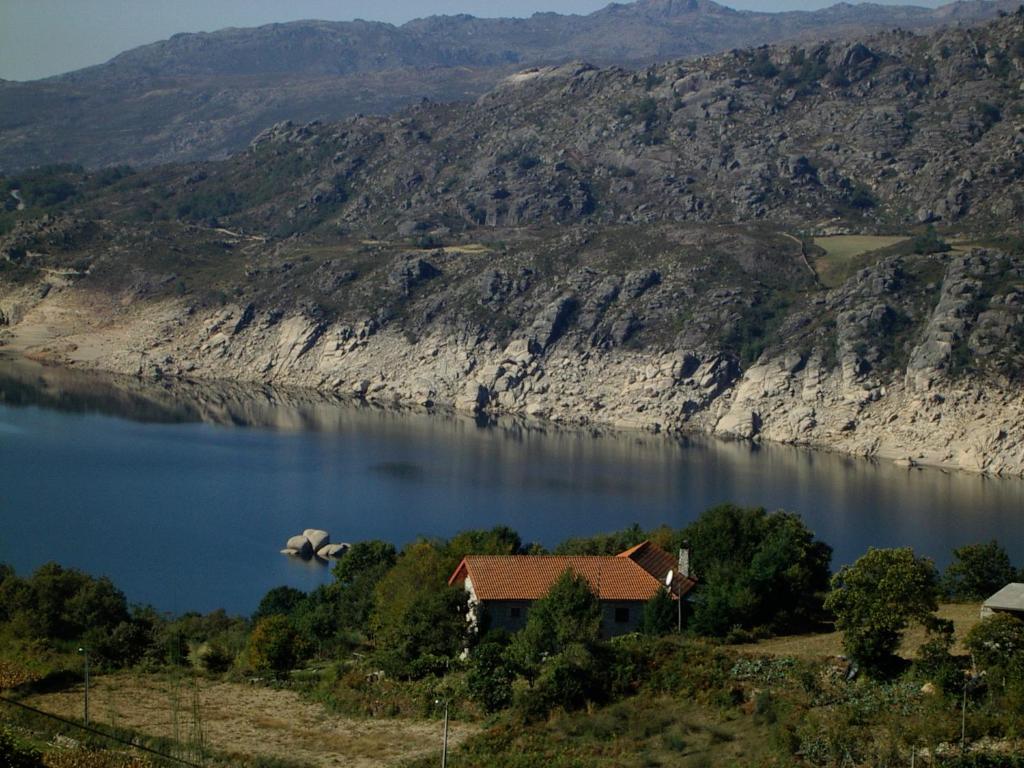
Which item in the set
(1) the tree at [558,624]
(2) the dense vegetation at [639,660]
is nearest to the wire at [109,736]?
(2) the dense vegetation at [639,660]

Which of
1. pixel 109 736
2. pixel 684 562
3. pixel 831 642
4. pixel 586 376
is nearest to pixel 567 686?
pixel 831 642

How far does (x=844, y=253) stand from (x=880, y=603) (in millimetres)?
77993

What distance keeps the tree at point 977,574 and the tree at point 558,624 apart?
10.1 metres

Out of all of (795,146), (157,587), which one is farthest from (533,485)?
(795,146)

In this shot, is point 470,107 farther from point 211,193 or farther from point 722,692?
point 722,692

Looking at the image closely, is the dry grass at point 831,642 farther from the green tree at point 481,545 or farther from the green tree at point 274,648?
the green tree at point 481,545

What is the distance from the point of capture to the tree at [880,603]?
26328mm

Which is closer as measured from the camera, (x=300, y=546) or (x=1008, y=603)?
(x=1008, y=603)

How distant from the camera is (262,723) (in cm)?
2583

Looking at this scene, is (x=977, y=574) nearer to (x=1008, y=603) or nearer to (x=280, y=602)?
(x=1008, y=603)

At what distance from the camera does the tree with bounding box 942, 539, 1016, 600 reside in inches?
1403

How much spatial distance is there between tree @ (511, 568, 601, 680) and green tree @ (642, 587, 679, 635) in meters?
1.04

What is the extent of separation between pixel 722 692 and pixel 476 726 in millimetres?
4076

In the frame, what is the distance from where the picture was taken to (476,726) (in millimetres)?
25562
